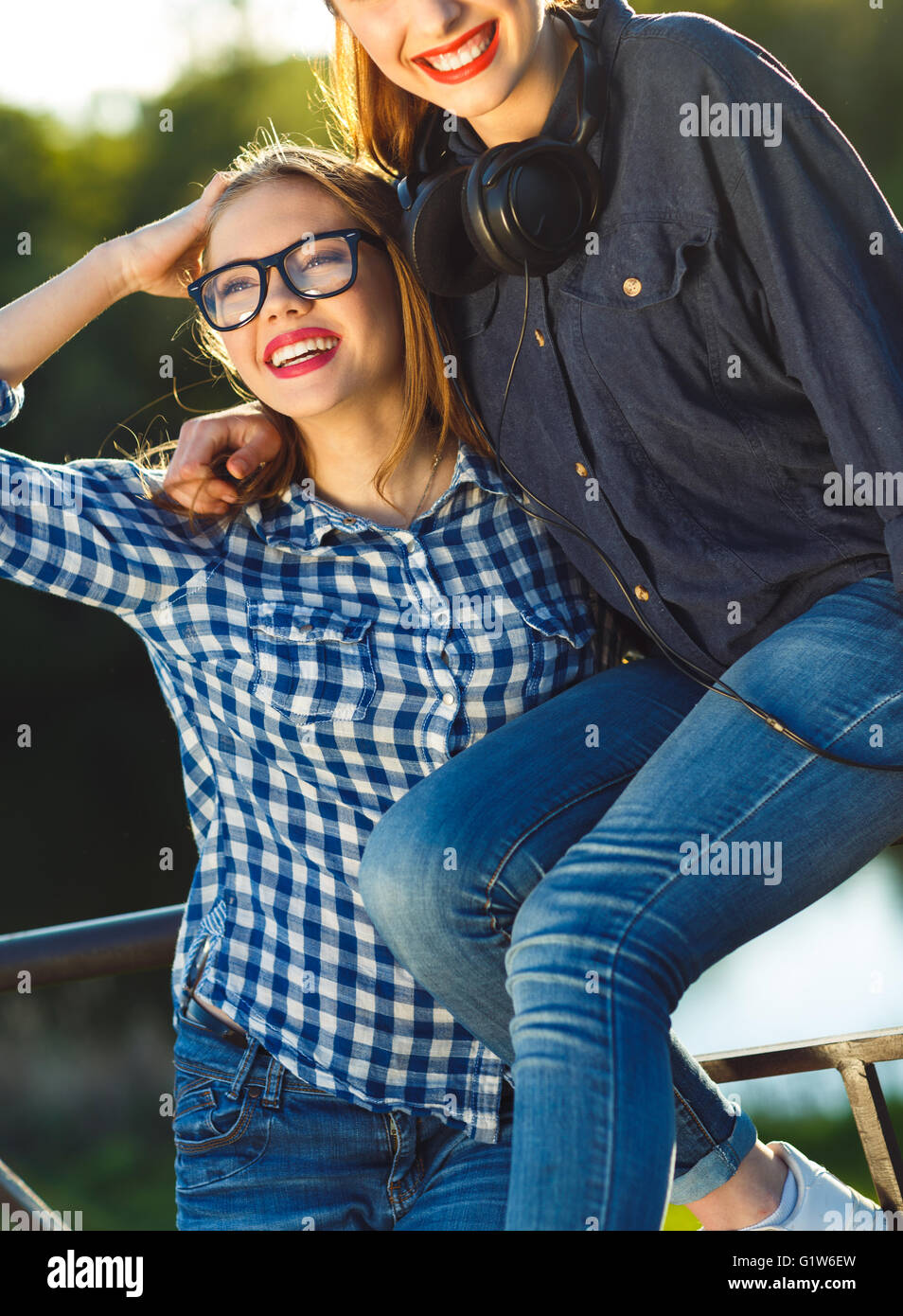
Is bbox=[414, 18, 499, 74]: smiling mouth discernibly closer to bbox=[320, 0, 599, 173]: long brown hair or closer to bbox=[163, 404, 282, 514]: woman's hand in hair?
bbox=[320, 0, 599, 173]: long brown hair

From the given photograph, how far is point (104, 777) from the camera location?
37.1 ft

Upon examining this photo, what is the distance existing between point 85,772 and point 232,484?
10168 millimetres

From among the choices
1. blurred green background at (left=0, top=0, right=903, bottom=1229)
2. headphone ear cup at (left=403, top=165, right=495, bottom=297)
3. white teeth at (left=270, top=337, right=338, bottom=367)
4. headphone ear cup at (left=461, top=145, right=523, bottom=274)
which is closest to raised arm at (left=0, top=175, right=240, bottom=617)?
white teeth at (left=270, top=337, right=338, bottom=367)

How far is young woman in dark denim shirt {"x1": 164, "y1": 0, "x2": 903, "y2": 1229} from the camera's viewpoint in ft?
3.75

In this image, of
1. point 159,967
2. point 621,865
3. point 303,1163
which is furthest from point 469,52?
point 303,1163

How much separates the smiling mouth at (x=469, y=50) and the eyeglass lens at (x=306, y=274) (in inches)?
10.6

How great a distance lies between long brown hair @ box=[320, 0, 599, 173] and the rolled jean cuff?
4.06 ft

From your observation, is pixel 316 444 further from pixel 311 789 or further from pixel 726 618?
pixel 726 618

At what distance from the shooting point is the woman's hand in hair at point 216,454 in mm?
1646

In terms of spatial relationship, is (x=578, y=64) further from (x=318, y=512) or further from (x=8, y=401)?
(x=8, y=401)

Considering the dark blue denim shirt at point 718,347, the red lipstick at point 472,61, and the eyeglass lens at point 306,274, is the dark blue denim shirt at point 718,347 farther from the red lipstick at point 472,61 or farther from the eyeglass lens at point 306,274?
the eyeglass lens at point 306,274

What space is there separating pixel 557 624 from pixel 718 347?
1.30 feet

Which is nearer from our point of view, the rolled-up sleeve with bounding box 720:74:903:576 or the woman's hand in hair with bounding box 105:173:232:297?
the rolled-up sleeve with bounding box 720:74:903:576
